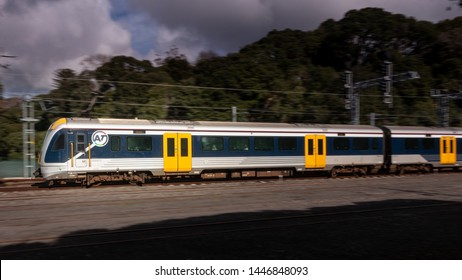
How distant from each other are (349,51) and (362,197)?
177 ft

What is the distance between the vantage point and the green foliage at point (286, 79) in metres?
37.9

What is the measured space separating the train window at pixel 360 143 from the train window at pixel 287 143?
3.95m

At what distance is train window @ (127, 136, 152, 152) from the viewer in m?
18.8

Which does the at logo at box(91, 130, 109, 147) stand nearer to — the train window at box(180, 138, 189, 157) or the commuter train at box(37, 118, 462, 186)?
the commuter train at box(37, 118, 462, 186)

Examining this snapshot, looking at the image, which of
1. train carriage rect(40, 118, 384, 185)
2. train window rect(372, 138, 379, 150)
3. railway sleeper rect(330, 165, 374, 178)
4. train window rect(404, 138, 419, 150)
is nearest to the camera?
train carriage rect(40, 118, 384, 185)

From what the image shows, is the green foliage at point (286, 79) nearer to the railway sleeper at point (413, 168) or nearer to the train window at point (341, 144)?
the train window at point (341, 144)

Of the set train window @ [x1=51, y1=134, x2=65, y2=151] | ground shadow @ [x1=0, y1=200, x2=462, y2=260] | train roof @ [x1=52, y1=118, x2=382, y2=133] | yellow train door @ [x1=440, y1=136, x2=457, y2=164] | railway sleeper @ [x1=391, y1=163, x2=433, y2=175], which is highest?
train roof @ [x1=52, y1=118, x2=382, y2=133]

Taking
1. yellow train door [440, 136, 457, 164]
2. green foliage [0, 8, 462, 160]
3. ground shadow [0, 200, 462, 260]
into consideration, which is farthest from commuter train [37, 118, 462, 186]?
green foliage [0, 8, 462, 160]

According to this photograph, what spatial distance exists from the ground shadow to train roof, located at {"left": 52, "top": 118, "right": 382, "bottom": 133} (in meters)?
9.15

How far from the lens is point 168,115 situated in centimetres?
3688

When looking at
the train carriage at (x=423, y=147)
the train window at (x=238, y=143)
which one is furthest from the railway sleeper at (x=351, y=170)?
the train window at (x=238, y=143)

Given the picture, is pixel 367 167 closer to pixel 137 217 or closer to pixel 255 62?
pixel 137 217

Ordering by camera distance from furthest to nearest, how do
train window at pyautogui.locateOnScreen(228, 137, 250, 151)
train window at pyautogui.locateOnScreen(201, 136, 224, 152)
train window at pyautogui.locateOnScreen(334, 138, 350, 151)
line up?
train window at pyautogui.locateOnScreen(334, 138, 350, 151)
train window at pyautogui.locateOnScreen(228, 137, 250, 151)
train window at pyautogui.locateOnScreen(201, 136, 224, 152)

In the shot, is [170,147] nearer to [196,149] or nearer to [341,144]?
[196,149]
